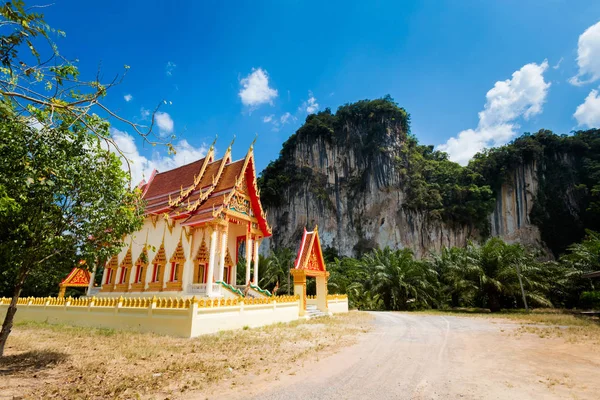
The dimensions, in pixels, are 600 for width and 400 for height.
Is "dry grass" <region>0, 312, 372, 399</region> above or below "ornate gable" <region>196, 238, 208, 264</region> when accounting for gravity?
below

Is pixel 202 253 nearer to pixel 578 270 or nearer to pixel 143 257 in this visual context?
pixel 143 257

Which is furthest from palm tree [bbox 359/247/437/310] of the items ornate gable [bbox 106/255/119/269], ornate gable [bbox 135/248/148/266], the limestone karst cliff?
the limestone karst cliff

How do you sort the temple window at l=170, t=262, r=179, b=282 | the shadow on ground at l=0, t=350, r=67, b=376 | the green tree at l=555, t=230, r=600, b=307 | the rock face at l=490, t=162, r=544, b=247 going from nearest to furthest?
the shadow on ground at l=0, t=350, r=67, b=376 → the temple window at l=170, t=262, r=179, b=282 → the green tree at l=555, t=230, r=600, b=307 → the rock face at l=490, t=162, r=544, b=247

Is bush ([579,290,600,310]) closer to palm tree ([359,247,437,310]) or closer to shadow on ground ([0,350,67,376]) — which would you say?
palm tree ([359,247,437,310])

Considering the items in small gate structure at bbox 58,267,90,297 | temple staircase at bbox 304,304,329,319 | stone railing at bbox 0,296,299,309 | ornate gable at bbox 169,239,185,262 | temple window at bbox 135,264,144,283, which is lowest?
temple staircase at bbox 304,304,329,319

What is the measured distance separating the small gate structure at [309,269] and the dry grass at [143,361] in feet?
16.4

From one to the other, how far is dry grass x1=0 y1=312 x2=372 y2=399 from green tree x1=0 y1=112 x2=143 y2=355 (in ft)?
4.26

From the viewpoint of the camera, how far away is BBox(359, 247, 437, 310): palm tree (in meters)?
21.5

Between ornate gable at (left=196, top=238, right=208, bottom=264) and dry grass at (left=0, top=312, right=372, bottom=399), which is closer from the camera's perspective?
dry grass at (left=0, top=312, right=372, bottom=399)

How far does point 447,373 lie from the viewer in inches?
193

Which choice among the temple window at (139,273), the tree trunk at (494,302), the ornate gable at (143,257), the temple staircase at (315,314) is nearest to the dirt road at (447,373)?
the ornate gable at (143,257)

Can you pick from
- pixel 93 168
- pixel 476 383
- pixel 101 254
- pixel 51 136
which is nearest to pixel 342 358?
pixel 476 383

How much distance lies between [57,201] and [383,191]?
4027 cm

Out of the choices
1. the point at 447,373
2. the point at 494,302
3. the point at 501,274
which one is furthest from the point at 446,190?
the point at 447,373
